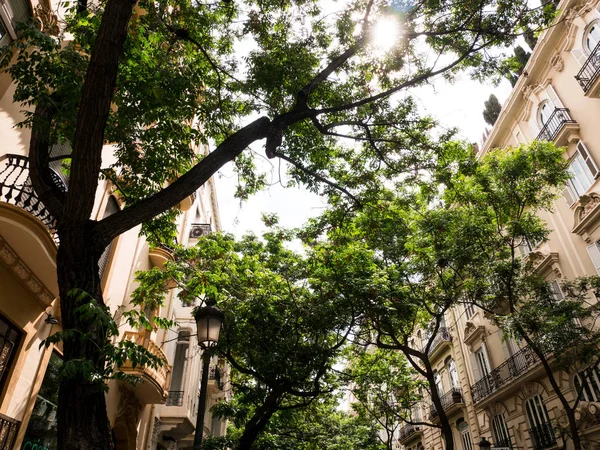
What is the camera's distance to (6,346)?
7.42 metres

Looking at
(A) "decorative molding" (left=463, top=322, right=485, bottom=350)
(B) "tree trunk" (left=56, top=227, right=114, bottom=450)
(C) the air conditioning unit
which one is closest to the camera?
(B) "tree trunk" (left=56, top=227, right=114, bottom=450)

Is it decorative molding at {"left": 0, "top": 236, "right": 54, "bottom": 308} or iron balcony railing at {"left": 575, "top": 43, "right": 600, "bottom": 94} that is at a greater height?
iron balcony railing at {"left": 575, "top": 43, "right": 600, "bottom": 94}

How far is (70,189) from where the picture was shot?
13.8ft

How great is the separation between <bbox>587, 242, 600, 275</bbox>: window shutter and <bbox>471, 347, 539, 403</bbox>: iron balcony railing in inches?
147

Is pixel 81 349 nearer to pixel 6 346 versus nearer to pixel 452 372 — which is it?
pixel 6 346

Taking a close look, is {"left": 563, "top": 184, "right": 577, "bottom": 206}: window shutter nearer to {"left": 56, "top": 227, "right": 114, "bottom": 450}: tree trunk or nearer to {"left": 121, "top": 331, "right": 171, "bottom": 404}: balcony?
{"left": 121, "top": 331, "right": 171, "bottom": 404}: balcony

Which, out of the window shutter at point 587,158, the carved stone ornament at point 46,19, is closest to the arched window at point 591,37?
the window shutter at point 587,158

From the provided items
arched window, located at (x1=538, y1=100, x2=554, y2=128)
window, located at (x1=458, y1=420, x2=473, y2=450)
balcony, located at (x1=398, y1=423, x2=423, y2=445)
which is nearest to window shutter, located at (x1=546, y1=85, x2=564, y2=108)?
arched window, located at (x1=538, y1=100, x2=554, y2=128)

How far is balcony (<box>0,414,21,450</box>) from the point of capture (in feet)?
22.8

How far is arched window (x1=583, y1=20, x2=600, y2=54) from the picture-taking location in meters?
14.7

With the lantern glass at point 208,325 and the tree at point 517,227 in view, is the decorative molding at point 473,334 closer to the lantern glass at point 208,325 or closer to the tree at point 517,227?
the tree at point 517,227

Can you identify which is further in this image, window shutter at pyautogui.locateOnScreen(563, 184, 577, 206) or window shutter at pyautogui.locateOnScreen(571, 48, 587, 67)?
window shutter at pyautogui.locateOnScreen(563, 184, 577, 206)

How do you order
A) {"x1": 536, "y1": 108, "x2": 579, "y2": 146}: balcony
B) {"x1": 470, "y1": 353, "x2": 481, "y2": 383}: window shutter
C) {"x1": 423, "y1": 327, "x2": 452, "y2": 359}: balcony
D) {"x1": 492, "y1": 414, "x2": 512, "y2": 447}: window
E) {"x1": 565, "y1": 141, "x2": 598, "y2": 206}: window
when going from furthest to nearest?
{"x1": 423, "y1": 327, "x2": 452, "y2": 359}: balcony
{"x1": 470, "y1": 353, "x2": 481, "y2": 383}: window shutter
{"x1": 492, "y1": 414, "x2": 512, "y2": 447}: window
{"x1": 536, "y1": 108, "x2": 579, "y2": 146}: balcony
{"x1": 565, "y1": 141, "x2": 598, "y2": 206}: window

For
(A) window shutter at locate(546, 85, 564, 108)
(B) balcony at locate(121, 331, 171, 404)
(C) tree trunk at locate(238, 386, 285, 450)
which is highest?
(A) window shutter at locate(546, 85, 564, 108)
